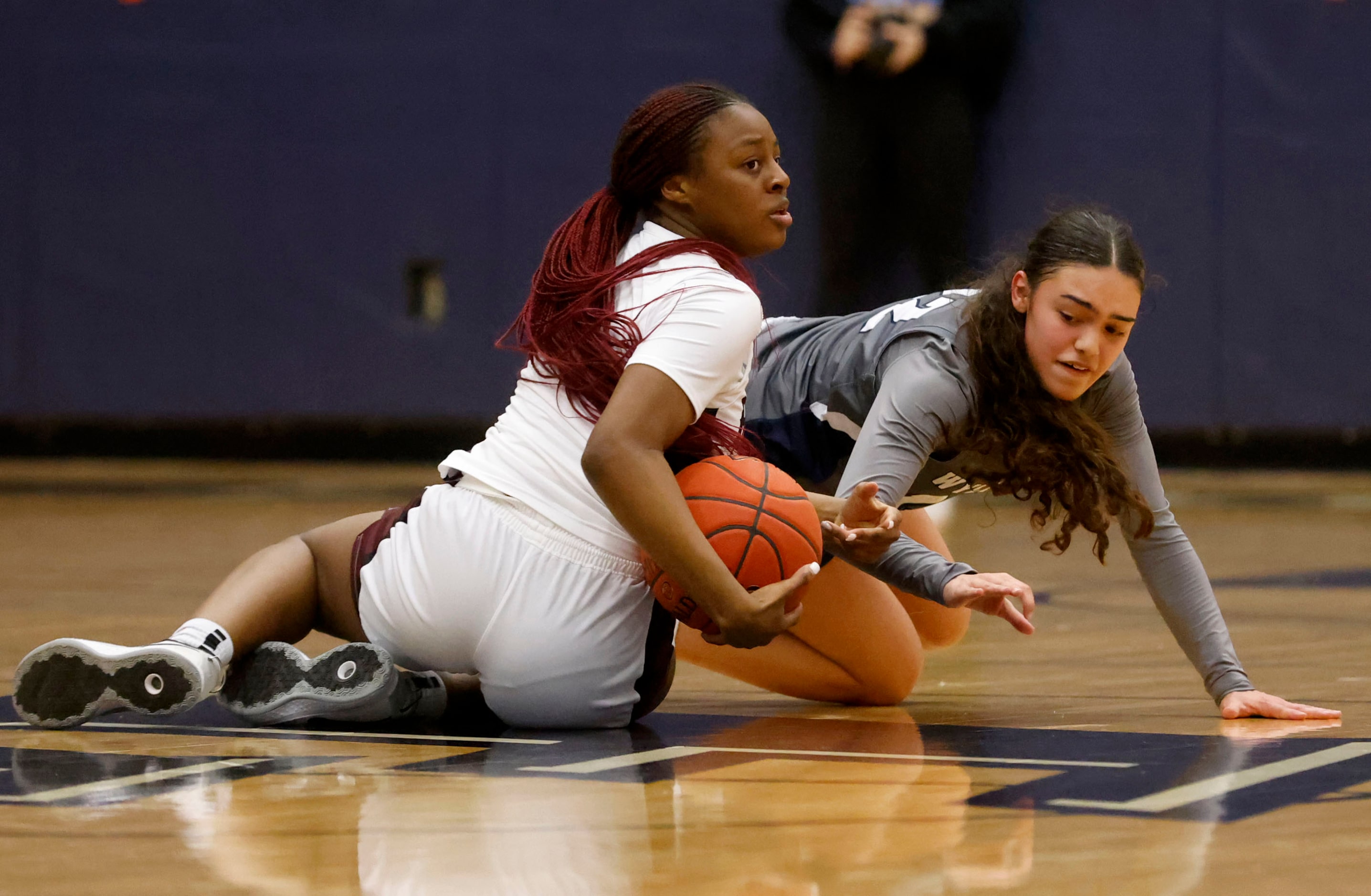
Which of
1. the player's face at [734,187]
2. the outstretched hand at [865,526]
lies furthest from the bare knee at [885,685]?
the player's face at [734,187]

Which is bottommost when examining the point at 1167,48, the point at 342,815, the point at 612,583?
the point at 342,815

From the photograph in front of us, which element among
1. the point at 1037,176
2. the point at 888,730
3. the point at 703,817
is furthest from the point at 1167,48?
the point at 703,817

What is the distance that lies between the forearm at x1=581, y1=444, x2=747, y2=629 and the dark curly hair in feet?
1.82

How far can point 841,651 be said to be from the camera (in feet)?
10.6

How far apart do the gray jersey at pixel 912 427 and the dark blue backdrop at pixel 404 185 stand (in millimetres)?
5110

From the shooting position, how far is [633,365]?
8.95 feet

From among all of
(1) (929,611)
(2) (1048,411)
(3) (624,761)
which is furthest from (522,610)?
(1) (929,611)

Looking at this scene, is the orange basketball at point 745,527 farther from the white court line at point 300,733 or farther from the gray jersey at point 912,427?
the white court line at point 300,733

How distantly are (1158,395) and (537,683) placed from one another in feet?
19.6

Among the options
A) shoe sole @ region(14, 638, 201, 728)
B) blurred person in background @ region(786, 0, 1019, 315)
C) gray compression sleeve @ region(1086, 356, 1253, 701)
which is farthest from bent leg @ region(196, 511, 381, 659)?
blurred person in background @ region(786, 0, 1019, 315)

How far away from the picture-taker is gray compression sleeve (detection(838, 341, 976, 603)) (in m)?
2.86

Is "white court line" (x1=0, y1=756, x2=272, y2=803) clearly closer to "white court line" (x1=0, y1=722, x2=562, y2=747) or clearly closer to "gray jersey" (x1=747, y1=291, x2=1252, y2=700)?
"white court line" (x1=0, y1=722, x2=562, y2=747)

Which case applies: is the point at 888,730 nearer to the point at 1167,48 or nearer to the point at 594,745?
the point at 594,745

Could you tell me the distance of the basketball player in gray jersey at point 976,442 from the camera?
2.92 meters
